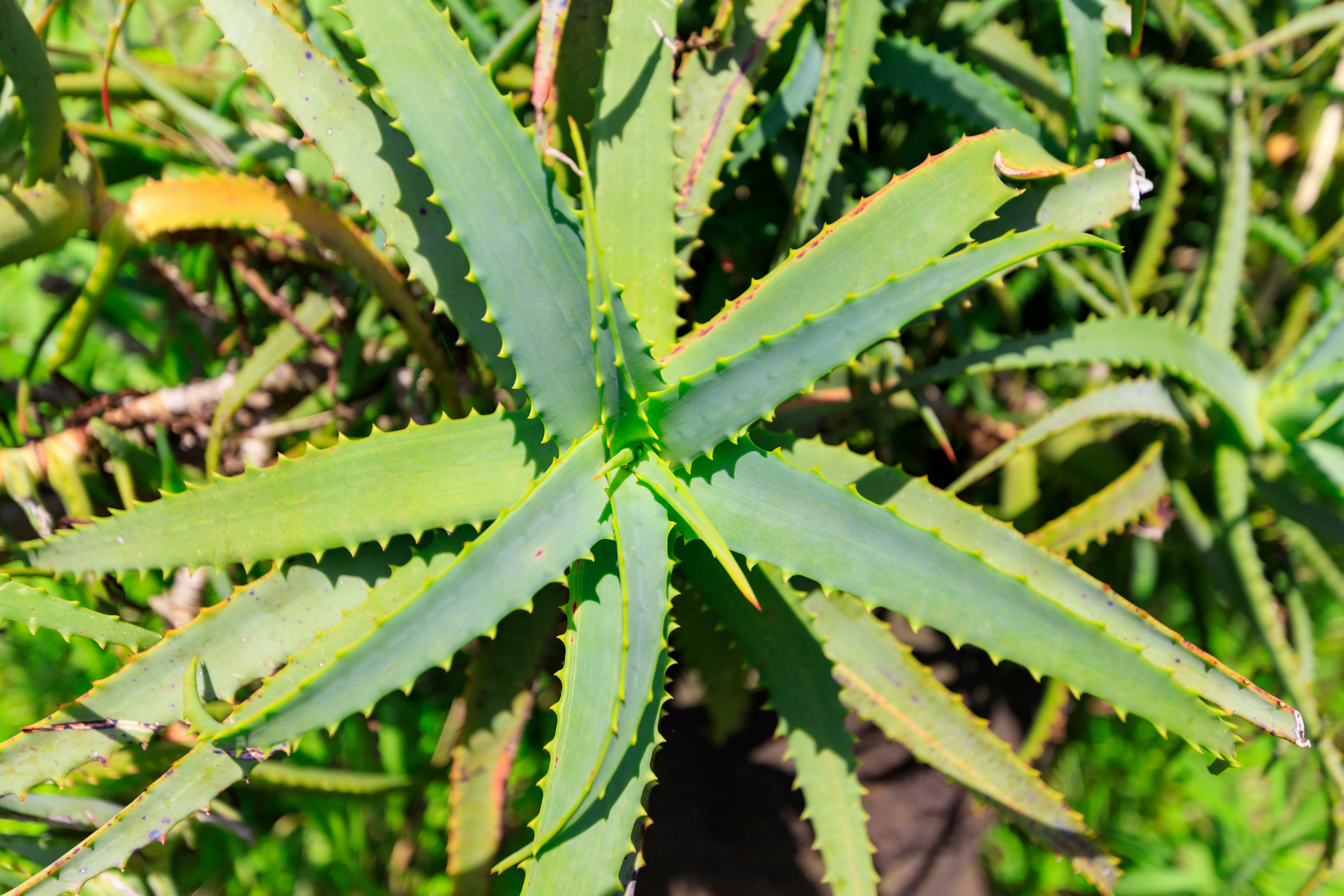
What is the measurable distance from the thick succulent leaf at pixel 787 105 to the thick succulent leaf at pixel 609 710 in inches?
15.3

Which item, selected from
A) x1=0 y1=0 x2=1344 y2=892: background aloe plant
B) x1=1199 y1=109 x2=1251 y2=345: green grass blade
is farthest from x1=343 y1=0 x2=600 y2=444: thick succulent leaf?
x1=1199 y1=109 x2=1251 y2=345: green grass blade

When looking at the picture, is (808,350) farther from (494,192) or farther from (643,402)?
(494,192)

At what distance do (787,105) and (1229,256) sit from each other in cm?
60

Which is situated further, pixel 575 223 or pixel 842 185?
pixel 842 185

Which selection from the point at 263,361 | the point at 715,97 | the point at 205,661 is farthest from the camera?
the point at 263,361

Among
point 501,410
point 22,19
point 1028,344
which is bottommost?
→ point 1028,344

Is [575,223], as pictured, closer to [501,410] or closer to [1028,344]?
[501,410]

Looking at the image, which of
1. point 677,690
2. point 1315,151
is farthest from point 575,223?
point 1315,151

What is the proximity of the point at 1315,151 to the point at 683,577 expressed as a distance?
1.09m

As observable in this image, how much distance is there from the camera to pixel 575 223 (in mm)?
553

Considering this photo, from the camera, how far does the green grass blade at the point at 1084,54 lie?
0.70 metres

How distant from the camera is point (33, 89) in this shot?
63 cm

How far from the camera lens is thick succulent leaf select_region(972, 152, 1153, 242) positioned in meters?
0.64

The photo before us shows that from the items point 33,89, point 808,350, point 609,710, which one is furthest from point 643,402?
point 33,89
